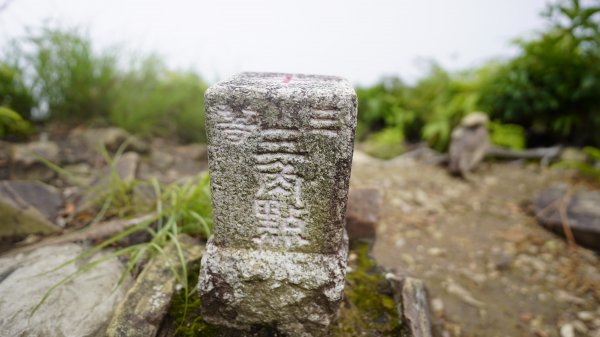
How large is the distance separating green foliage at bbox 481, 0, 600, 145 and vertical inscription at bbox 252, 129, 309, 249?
162 inches

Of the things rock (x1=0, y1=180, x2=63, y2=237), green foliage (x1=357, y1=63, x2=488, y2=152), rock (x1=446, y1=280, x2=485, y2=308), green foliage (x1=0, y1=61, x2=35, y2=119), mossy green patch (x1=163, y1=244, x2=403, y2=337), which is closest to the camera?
mossy green patch (x1=163, y1=244, x2=403, y2=337)

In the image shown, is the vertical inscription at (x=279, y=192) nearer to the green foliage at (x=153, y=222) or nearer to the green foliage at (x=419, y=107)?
the green foliage at (x=153, y=222)

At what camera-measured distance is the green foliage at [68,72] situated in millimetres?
3281

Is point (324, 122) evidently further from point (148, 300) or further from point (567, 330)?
point (567, 330)

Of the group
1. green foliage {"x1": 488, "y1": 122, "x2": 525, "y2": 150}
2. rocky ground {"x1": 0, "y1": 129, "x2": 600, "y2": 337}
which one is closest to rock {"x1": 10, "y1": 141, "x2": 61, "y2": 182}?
rocky ground {"x1": 0, "y1": 129, "x2": 600, "y2": 337}

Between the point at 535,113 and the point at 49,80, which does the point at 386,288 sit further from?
the point at 535,113

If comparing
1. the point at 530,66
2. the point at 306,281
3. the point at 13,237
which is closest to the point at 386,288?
the point at 306,281

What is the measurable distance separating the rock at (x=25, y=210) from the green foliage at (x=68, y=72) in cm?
134

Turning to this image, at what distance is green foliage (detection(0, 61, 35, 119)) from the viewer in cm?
313

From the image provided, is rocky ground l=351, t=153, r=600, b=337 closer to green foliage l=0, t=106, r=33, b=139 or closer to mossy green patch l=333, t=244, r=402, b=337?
mossy green patch l=333, t=244, r=402, b=337

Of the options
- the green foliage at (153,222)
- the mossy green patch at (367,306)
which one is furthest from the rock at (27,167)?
the mossy green patch at (367,306)

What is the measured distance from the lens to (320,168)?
1405 millimetres

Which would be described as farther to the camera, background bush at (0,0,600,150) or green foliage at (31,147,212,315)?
background bush at (0,0,600,150)

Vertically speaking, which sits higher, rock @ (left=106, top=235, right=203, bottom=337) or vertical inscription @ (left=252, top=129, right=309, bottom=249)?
vertical inscription @ (left=252, top=129, right=309, bottom=249)
